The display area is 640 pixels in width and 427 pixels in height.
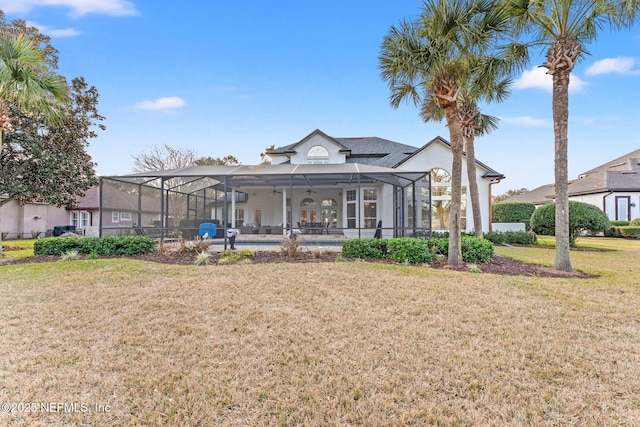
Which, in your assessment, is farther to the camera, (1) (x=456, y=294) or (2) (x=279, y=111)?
(2) (x=279, y=111)

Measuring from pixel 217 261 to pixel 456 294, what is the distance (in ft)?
21.6

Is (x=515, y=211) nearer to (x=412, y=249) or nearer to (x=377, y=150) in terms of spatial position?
(x=377, y=150)

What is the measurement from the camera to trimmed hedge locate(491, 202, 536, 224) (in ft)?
75.3

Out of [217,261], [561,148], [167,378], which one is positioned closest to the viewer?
[167,378]

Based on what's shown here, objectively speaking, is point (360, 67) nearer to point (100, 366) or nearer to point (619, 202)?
point (100, 366)

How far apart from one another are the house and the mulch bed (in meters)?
3.34

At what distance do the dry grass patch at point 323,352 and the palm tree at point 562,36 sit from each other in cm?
250

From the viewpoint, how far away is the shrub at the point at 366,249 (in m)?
9.32

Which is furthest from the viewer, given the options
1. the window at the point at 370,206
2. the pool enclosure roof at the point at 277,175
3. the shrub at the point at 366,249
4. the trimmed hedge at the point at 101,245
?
the window at the point at 370,206

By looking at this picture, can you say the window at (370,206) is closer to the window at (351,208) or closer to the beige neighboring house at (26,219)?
the window at (351,208)

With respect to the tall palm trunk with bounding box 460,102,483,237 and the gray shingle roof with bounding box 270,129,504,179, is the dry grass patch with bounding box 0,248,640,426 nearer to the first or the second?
the tall palm trunk with bounding box 460,102,483,237

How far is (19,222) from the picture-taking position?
70.1 ft

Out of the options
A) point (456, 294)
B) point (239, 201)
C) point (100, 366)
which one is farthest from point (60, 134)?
point (456, 294)

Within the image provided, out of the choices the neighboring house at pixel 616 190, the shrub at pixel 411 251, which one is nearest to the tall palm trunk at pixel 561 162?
the shrub at pixel 411 251
